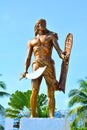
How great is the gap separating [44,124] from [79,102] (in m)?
17.3

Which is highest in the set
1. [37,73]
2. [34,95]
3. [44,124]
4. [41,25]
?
[41,25]

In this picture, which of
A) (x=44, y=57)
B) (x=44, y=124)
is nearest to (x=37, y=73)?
(x=44, y=57)

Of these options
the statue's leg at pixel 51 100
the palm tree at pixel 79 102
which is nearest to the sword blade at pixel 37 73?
the statue's leg at pixel 51 100

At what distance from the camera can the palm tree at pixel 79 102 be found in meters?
25.2

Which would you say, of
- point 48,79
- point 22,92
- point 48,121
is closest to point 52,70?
point 48,79

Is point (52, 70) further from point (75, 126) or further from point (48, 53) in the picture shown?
point (75, 126)

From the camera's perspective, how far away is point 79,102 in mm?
26156

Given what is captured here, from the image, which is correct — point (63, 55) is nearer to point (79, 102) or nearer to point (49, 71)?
point (49, 71)

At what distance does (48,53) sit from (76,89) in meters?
16.7

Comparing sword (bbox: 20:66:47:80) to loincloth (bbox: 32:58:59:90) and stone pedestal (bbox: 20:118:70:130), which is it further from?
stone pedestal (bbox: 20:118:70:130)

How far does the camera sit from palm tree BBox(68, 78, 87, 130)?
2522 centimetres

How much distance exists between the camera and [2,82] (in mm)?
24734

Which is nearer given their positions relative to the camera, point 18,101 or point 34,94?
point 34,94

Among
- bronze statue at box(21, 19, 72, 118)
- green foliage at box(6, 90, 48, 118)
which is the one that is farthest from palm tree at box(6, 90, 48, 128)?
bronze statue at box(21, 19, 72, 118)
